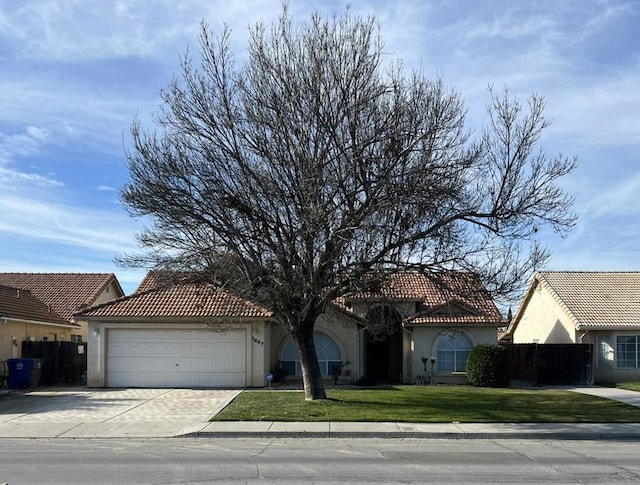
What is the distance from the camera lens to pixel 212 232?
18156mm

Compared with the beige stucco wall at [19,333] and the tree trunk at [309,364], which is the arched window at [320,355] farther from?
the beige stucco wall at [19,333]

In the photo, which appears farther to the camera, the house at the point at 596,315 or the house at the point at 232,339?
the house at the point at 596,315

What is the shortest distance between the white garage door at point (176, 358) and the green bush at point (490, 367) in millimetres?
9008

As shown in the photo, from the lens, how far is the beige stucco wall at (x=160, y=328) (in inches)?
1015

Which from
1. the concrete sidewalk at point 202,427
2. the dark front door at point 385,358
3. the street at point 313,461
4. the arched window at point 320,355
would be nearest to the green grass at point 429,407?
the concrete sidewalk at point 202,427

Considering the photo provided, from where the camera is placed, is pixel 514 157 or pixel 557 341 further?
pixel 557 341

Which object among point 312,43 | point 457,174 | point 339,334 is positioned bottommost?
point 339,334

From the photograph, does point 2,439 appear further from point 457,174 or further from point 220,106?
point 457,174

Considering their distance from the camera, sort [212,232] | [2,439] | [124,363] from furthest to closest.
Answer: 1. [124,363]
2. [212,232]
3. [2,439]

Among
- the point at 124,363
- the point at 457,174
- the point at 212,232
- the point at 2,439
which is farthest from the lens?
the point at 124,363

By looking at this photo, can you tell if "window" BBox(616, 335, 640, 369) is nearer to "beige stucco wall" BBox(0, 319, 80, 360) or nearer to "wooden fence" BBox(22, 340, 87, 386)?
"wooden fence" BBox(22, 340, 87, 386)

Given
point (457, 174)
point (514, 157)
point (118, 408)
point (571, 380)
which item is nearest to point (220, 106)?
point (457, 174)

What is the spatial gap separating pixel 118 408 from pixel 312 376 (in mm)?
5546

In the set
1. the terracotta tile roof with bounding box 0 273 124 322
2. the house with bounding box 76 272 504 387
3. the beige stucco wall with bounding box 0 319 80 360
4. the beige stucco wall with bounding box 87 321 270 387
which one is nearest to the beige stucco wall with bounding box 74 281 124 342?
the terracotta tile roof with bounding box 0 273 124 322
